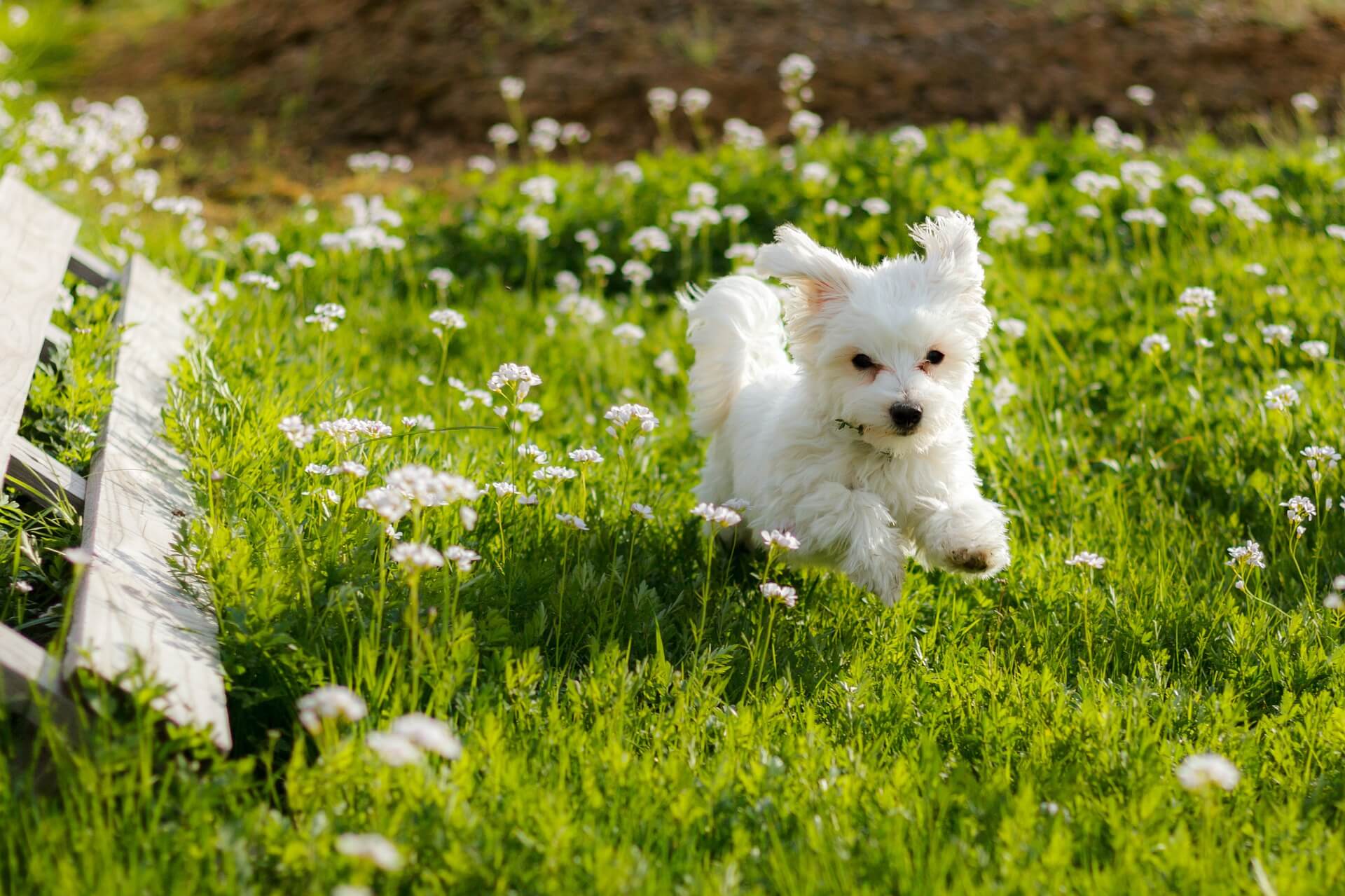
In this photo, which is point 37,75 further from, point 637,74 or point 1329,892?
point 1329,892

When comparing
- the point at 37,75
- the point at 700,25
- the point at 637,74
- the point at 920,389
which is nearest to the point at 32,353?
the point at 920,389

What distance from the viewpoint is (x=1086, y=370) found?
5680 mm

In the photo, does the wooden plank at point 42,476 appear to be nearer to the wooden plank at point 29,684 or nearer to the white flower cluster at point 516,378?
the wooden plank at point 29,684

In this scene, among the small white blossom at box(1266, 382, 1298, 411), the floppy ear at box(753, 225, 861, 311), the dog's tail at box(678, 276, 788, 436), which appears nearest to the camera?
the floppy ear at box(753, 225, 861, 311)

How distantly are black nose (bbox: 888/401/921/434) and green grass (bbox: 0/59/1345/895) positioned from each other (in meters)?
0.59

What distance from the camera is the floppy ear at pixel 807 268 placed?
4055 millimetres

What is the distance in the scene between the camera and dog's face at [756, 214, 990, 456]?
386 cm

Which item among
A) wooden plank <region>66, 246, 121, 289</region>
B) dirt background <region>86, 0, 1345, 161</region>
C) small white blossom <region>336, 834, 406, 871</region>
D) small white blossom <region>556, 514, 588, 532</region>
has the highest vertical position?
dirt background <region>86, 0, 1345, 161</region>

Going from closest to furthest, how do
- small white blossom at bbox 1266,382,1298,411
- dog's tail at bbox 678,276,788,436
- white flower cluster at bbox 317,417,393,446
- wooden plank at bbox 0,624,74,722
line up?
wooden plank at bbox 0,624,74,722 → white flower cluster at bbox 317,417,393,446 → small white blossom at bbox 1266,382,1298,411 → dog's tail at bbox 678,276,788,436

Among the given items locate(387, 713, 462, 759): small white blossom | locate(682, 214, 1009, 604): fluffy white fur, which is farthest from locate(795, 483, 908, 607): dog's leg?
locate(387, 713, 462, 759): small white blossom

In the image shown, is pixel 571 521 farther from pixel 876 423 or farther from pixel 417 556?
pixel 417 556

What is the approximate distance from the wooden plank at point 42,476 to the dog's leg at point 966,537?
8.44 ft

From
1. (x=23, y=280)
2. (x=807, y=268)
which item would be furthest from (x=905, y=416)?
(x=23, y=280)

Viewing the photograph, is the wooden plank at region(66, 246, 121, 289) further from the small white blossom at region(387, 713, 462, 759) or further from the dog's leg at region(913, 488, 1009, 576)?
the small white blossom at region(387, 713, 462, 759)
